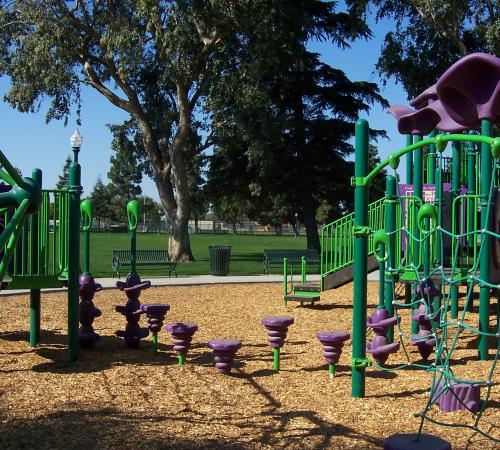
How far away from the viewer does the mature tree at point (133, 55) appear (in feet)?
66.7

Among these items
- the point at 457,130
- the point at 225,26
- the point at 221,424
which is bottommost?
the point at 221,424

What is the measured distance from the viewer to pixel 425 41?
66.9ft

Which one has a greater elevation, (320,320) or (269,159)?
(269,159)

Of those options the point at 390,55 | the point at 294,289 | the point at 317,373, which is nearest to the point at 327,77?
the point at 390,55

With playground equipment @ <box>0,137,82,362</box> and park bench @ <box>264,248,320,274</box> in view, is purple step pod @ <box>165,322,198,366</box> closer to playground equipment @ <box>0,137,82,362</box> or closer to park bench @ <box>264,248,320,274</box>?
playground equipment @ <box>0,137,82,362</box>

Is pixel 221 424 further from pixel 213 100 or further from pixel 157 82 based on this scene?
pixel 157 82

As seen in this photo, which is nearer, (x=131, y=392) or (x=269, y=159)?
(x=131, y=392)

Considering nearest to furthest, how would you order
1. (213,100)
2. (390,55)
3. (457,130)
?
(457,130), (390,55), (213,100)

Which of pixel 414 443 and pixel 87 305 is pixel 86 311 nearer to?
pixel 87 305

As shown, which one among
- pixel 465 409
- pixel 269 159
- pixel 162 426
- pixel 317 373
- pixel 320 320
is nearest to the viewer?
pixel 162 426

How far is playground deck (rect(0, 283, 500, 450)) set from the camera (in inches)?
170

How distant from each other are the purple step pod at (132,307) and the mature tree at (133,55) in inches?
566

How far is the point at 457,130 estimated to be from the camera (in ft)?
26.9

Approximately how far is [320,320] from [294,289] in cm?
185
